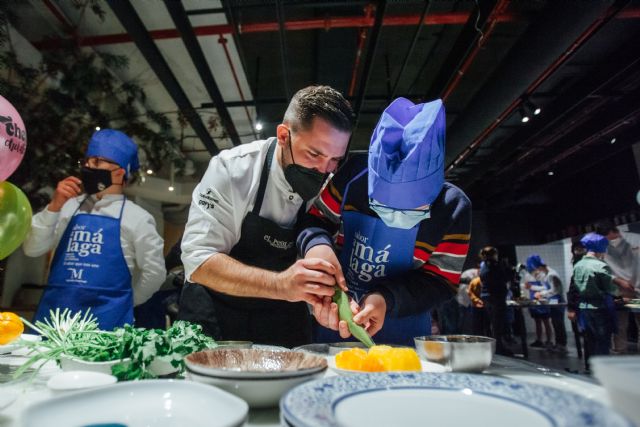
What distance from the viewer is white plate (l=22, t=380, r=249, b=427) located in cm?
55

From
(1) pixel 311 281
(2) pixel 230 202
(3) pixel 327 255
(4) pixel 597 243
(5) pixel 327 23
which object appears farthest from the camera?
(4) pixel 597 243

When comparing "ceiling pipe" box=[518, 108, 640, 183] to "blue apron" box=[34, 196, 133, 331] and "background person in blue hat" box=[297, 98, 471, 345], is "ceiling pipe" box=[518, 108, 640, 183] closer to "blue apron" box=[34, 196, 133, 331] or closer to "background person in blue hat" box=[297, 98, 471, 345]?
"background person in blue hat" box=[297, 98, 471, 345]

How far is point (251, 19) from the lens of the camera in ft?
17.1

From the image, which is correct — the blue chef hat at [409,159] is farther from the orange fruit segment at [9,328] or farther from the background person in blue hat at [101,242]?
the background person in blue hat at [101,242]

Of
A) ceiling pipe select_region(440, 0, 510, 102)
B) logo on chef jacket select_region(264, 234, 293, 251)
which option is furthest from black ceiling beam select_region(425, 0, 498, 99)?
logo on chef jacket select_region(264, 234, 293, 251)

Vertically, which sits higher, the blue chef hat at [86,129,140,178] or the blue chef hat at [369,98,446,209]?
the blue chef hat at [86,129,140,178]

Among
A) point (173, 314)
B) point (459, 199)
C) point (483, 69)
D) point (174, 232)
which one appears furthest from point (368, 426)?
point (174, 232)

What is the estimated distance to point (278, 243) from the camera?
5.87 feet

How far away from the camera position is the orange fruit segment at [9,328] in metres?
1.17

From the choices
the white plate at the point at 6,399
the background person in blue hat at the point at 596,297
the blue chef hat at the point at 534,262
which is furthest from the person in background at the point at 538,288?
the white plate at the point at 6,399

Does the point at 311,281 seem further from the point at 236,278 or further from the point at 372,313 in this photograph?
the point at 236,278

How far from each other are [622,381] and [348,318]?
874 mm

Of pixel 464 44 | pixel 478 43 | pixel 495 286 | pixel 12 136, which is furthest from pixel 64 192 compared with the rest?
pixel 495 286

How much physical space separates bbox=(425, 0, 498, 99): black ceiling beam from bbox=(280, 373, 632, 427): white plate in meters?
4.21
